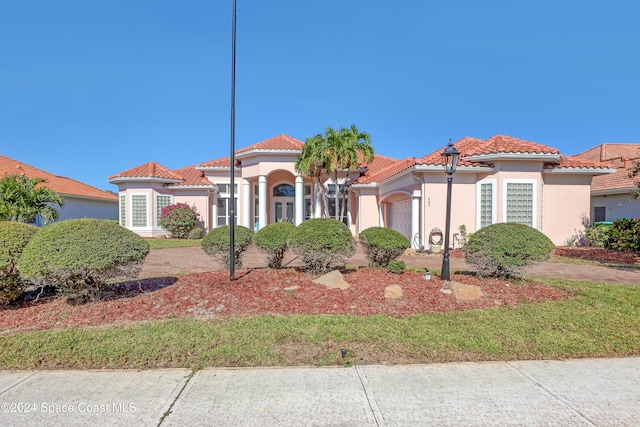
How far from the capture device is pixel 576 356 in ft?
14.0

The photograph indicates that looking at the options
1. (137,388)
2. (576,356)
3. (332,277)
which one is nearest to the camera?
(137,388)

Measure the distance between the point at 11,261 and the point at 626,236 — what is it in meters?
20.4

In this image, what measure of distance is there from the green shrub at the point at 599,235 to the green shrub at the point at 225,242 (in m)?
15.6

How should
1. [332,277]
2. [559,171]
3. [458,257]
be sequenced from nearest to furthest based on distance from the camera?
[332,277]
[458,257]
[559,171]

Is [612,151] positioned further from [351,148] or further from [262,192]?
[262,192]

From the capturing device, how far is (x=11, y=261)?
19.3ft

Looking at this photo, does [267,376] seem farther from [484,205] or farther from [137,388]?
[484,205]

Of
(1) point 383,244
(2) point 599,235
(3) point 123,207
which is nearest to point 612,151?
(2) point 599,235

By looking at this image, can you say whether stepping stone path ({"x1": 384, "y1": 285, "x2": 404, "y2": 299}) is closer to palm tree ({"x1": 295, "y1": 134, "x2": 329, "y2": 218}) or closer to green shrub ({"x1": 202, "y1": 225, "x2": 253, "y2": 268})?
green shrub ({"x1": 202, "y1": 225, "x2": 253, "y2": 268})

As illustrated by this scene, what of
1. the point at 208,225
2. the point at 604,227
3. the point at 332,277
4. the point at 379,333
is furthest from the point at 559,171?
the point at 208,225

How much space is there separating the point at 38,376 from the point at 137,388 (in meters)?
1.31

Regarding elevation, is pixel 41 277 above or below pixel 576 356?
above

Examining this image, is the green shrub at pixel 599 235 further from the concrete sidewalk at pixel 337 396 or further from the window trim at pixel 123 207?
the window trim at pixel 123 207

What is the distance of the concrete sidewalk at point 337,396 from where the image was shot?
2.97m
